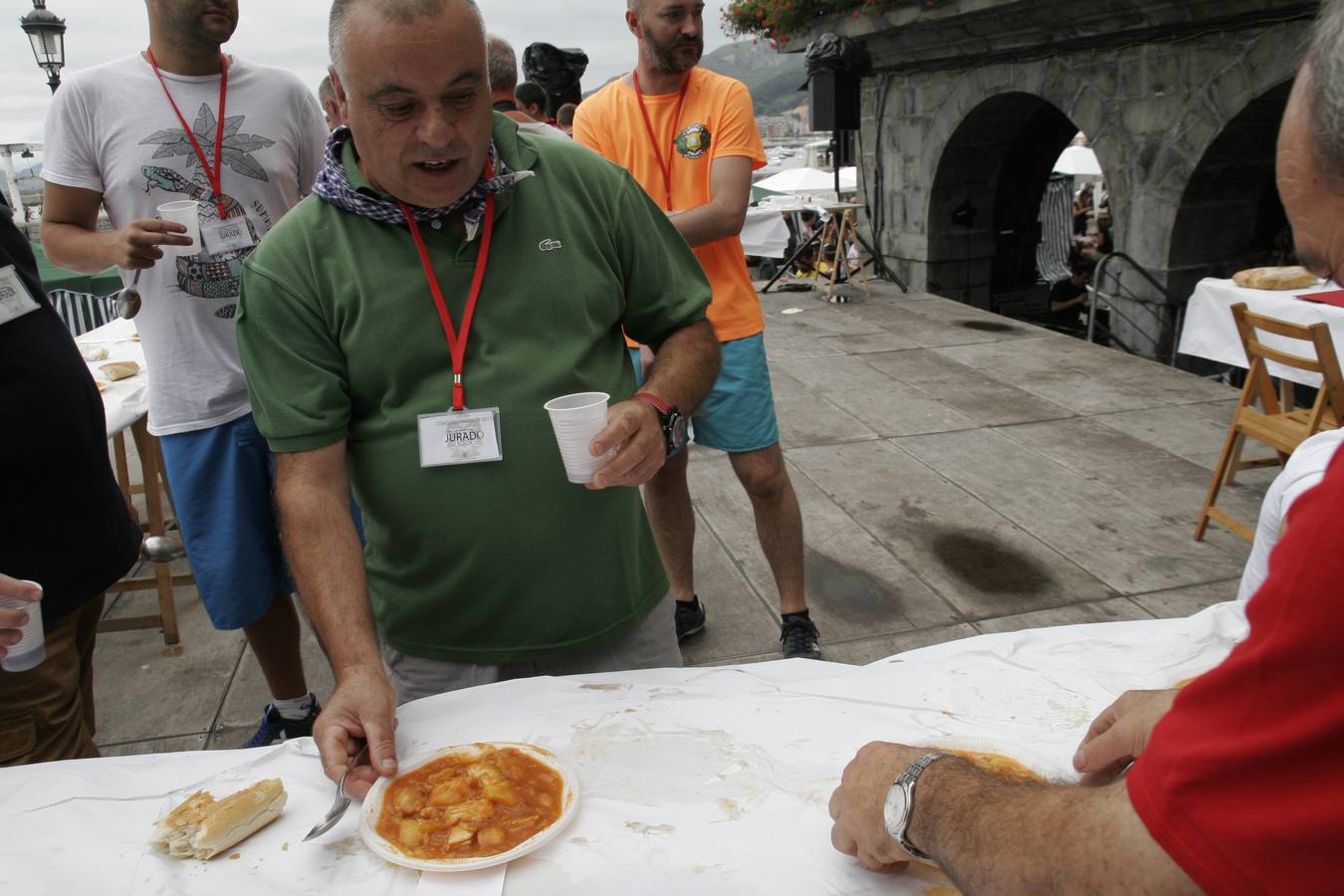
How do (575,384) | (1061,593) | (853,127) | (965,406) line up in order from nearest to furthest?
(575,384) → (1061,593) → (965,406) → (853,127)

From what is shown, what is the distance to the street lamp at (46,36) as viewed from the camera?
34.1 ft

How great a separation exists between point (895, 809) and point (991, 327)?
327 inches

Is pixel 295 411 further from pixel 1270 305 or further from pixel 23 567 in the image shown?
pixel 1270 305

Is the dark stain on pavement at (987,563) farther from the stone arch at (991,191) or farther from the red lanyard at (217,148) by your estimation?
the stone arch at (991,191)

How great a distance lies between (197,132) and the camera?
2633 millimetres

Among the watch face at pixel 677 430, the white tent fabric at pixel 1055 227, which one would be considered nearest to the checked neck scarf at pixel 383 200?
the watch face at pixel 677 430

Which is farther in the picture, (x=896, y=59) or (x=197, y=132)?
(x=896, y=59)

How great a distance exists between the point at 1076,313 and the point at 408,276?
13711 mm

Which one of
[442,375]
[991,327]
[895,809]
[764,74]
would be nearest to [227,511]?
[442,375]

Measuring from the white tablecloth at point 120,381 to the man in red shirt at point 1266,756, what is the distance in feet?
9.69

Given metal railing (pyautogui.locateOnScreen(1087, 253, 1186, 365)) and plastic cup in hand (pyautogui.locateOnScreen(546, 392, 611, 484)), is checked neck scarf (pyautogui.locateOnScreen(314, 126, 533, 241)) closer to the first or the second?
plastic cup in hand (pyautogui.locateOnScreen(546, 392, 611, 484))

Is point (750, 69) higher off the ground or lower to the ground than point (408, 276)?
higher

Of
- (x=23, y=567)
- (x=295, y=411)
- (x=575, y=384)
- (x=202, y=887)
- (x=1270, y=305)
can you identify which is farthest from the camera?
(x=1270, y=305)

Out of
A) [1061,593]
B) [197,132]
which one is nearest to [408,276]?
[197,132]
